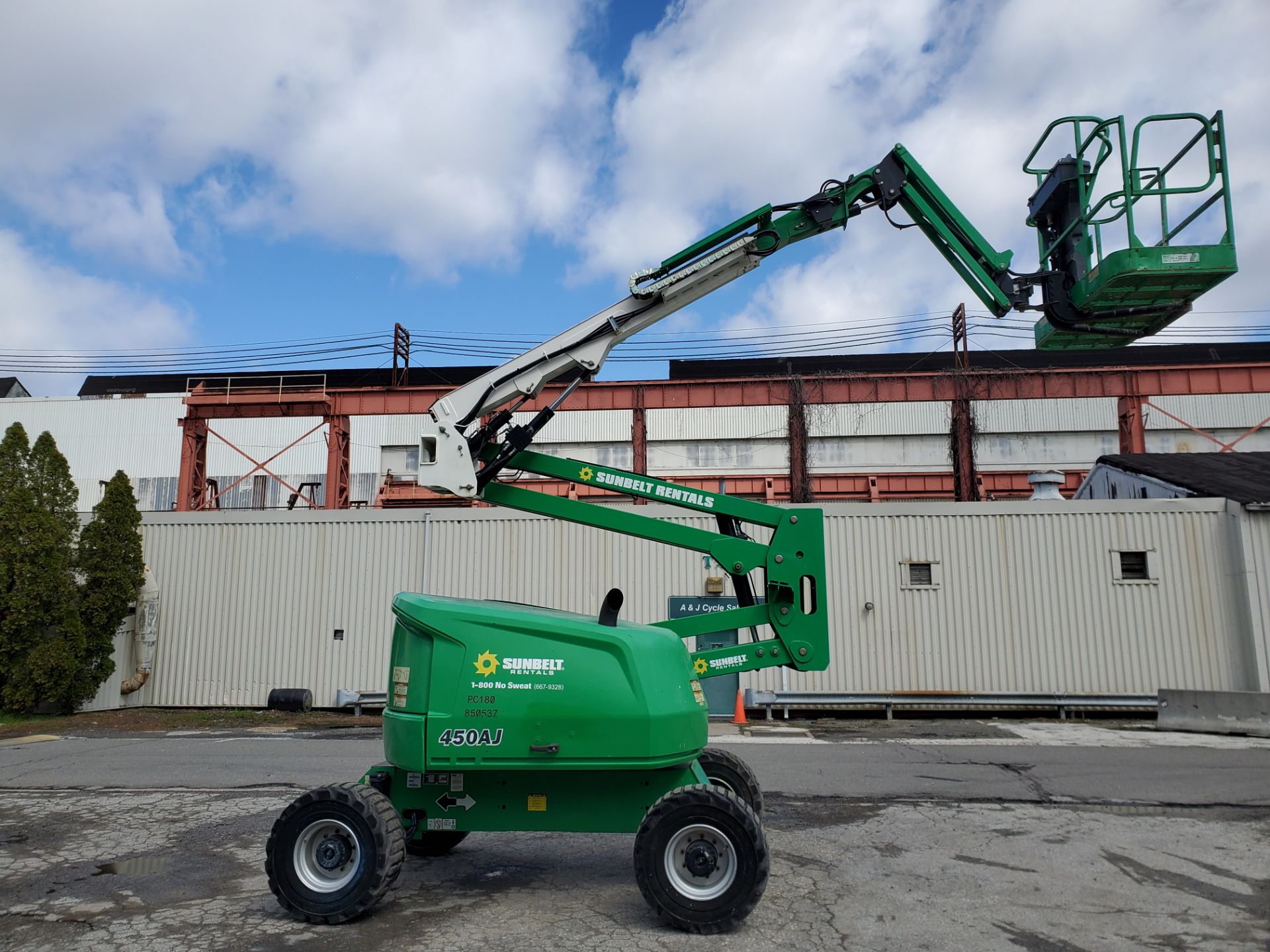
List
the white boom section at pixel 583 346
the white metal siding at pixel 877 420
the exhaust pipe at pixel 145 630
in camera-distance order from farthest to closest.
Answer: the white metal siding at pixel 877 420 < the exhaust pipe at pixel 145 630 < the white boom section at pixel 583 346

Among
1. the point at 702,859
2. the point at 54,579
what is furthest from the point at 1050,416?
the point at 702,859

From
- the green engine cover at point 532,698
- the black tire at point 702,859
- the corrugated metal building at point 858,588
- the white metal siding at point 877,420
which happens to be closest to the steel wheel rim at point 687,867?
the black tire at point 702,859

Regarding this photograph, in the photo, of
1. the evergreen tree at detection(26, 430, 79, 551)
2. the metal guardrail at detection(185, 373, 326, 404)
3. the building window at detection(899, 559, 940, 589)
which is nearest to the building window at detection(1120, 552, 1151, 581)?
the building window at detection(899, 559, 940, 589)

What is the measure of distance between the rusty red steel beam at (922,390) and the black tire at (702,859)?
24.8m

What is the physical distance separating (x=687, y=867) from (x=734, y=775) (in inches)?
66.3

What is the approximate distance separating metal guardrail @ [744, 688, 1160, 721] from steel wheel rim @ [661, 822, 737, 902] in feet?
37.2

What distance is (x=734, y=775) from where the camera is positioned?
22.5 ft

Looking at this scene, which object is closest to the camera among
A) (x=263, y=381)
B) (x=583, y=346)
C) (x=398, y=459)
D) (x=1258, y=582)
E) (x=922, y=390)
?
(x=583, y=346)

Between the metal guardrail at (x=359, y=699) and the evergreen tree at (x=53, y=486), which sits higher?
the evergreen tree at (x=53, y=486)

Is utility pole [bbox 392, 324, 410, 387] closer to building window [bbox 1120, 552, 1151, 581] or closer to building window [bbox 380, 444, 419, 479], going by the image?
building window [bbox 380, 444, 419, 479]

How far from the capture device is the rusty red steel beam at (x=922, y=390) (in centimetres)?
2914

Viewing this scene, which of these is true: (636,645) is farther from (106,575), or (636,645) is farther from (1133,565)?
(106,575)

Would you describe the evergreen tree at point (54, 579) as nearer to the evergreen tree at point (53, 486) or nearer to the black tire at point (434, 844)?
the evergreen tree at point (53, 486)

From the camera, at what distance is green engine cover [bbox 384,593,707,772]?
5.41 metres
